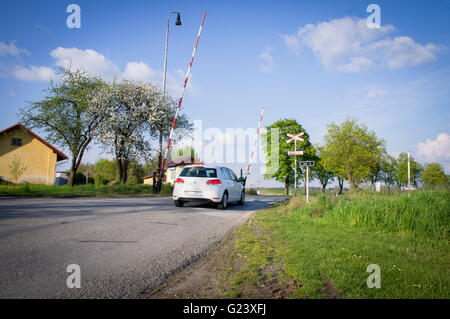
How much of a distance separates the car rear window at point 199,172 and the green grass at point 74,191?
7.74m

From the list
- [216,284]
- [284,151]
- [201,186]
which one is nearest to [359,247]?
[216,284]

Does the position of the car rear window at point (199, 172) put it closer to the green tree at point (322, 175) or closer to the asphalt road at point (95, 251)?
the asphalt road at point (95, 251)

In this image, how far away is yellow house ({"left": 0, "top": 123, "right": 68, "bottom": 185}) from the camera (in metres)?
31.3

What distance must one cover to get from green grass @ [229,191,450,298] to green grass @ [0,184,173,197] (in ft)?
42.4

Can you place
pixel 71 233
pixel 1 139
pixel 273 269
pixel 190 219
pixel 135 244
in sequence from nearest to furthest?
pixel 273 269, pixel 135 244, pixel 71 233, pixel 190 219, pixel 1 139

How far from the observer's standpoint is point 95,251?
14.2ft

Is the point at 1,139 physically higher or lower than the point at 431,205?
higher

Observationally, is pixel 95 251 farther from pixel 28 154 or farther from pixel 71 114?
pixel 28 154

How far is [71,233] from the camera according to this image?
5.50m

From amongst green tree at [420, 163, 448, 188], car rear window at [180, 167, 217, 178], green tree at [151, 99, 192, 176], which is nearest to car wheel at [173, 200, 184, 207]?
car rear window at [180, 167, 217, 178]

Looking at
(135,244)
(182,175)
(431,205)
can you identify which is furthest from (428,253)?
(182,175)
